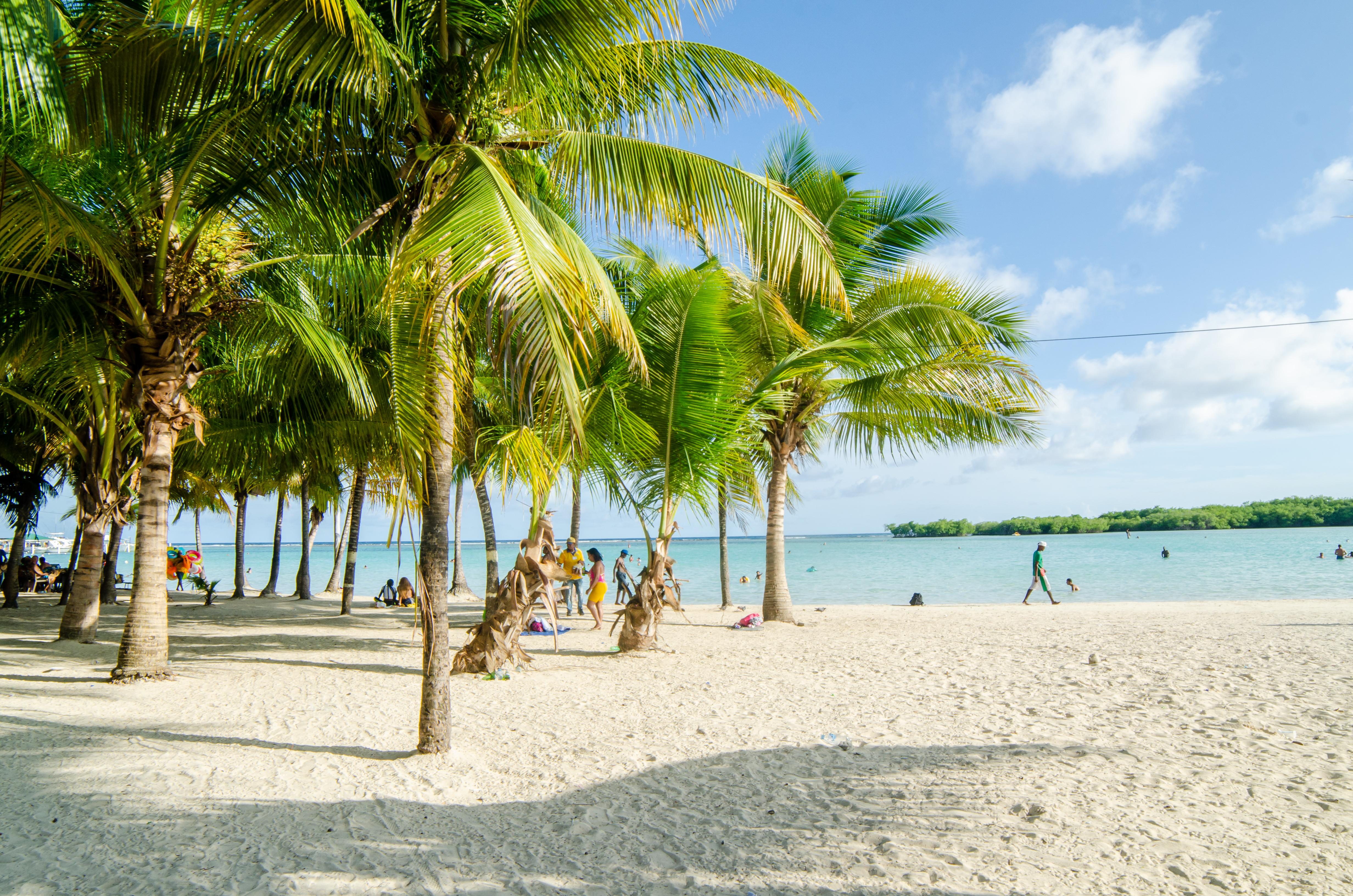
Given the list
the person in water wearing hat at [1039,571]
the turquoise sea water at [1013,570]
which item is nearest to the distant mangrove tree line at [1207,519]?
the turquoise sea water at [1013,570]

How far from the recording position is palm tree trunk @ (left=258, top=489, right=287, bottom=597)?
20.7m

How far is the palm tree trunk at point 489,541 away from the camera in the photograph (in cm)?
1094

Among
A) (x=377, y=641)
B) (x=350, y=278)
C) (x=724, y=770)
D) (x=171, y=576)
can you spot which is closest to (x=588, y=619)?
(x=377, y=641)

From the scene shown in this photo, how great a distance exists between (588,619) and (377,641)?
401 cm

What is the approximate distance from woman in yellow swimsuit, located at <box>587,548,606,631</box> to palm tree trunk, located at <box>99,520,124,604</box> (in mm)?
8549

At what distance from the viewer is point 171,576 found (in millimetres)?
25359

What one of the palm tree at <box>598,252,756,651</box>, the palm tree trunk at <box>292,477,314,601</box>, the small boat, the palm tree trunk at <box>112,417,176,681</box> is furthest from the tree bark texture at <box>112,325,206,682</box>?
the small boat

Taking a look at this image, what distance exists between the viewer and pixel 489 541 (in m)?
12.5

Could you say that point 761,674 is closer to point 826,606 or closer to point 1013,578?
point 826,606

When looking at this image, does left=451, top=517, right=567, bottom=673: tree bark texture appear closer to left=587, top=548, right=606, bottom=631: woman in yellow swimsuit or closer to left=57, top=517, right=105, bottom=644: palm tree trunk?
left=587, top=548, right=606, bottom=631: woman in yellow swimsuit

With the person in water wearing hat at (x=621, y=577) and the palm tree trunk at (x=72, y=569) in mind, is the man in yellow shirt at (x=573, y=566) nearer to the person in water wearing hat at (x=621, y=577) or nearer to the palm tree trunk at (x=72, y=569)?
the person in water wearing hat at (x=621, y=577)

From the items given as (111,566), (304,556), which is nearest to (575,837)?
(111,566)

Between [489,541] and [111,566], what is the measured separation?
9351 mm

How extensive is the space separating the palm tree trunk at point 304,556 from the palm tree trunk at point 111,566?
3896 mm
